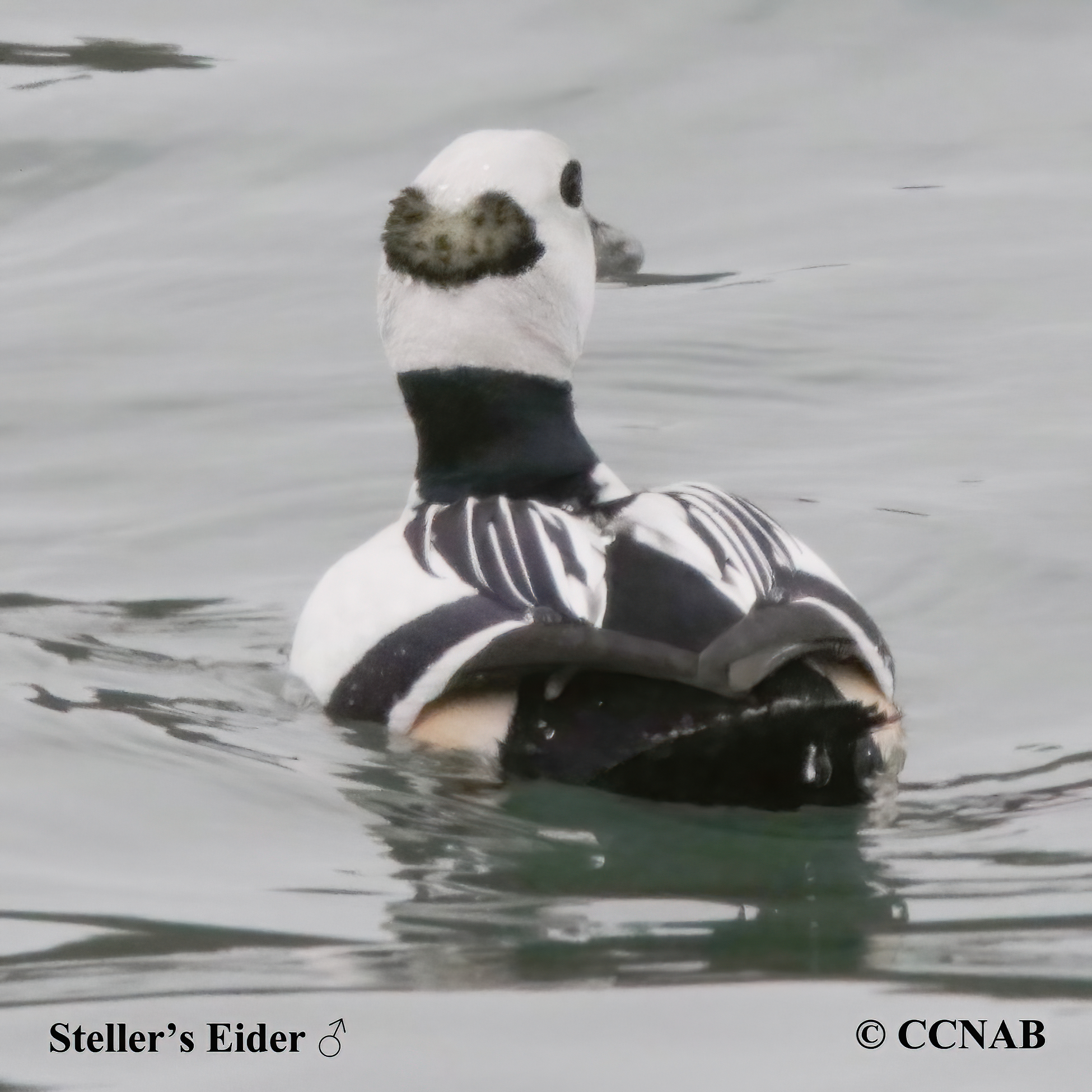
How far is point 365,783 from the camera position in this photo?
488cm

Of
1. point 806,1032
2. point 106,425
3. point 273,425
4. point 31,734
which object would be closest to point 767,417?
point 273,425

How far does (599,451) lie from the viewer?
331 inches

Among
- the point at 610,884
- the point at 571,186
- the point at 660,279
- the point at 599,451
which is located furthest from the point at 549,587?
the point at 660,279

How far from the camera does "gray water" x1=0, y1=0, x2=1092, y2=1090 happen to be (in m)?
3.67

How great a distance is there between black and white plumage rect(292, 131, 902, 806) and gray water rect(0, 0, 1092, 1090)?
154 mm

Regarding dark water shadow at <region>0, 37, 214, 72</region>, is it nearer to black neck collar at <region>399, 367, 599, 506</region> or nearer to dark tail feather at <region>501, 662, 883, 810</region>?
black neck collar at <region>399, 367, 599, 506</region>

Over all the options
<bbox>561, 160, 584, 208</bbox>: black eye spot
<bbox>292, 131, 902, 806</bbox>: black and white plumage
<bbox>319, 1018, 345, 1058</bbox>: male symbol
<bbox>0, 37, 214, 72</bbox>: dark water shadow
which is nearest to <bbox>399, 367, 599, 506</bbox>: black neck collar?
<bbox>292, 131, 902, 806</bbox>: black and white plumage

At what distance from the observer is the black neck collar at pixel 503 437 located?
17.9ft

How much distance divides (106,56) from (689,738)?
9.96m

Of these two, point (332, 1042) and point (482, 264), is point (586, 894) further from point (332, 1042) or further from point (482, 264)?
point (482, 264)

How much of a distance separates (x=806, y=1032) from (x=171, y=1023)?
1.01m

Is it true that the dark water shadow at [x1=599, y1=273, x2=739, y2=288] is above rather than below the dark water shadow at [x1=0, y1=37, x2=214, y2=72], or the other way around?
below

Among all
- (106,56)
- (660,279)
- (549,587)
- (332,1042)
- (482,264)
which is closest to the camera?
(332,1042)

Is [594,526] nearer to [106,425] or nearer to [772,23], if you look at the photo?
[106,425]
